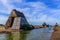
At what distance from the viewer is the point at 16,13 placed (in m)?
93.4

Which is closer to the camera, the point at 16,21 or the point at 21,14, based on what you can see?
the point at 16,21

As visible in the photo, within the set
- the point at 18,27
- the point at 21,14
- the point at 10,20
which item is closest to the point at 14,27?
the point at 18,27

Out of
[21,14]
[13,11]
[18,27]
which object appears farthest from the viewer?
[21,14]

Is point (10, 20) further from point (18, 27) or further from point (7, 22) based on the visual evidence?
point (18, 27)

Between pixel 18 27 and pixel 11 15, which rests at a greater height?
pixel 11 15

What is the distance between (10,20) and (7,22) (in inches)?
99.1

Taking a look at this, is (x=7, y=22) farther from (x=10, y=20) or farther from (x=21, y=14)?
(x=21, y=14)

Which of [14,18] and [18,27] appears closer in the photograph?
[18,27]

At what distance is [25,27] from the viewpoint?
92188 mm

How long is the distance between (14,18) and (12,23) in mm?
4261

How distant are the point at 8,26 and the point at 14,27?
7.64 meters

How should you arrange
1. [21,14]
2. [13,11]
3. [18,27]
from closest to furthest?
1. [18,27]
2. [13,11]
3. [21,14]

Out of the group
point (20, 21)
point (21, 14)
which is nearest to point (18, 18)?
point (20, 21)

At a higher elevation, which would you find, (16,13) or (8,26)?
(16,13)
